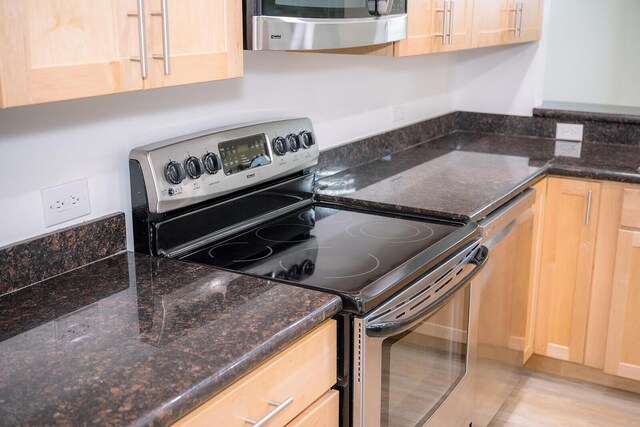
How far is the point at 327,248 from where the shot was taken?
1.84 m

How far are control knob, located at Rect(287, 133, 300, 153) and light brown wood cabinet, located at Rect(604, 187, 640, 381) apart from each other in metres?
1.28

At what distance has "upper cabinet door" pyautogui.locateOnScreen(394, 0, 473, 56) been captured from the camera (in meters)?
2.20

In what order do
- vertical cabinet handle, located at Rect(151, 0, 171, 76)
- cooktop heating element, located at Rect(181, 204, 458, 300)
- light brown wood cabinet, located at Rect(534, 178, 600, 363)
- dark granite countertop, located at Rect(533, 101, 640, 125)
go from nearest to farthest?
vertical cabinet handle, located at Rect(151, 0, 171, 76), cooktop heating element, located at Rect(181, 204, 458, 300), light brown wood cabinet, located at Rect(534, 178, 600, 363), dark granite countertop, located at Rect(533, 101, 640, 125)

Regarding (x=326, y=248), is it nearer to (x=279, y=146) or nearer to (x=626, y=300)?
(x=279, y=146)

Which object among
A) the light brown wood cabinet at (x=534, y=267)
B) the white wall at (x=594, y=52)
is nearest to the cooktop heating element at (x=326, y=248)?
the light brown wood cabinet at (x=534, y=267)

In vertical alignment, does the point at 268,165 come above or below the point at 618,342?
above

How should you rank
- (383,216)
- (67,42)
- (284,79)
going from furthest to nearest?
(284,79), (383,216), (67,42)

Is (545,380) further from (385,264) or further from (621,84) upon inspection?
(621,84)

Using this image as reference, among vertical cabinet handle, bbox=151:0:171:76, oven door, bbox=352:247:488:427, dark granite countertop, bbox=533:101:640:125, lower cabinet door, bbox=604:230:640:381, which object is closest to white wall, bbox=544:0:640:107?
dark granite countertop, bbox=533:101:640:125

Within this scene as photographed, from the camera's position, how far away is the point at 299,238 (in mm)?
1940

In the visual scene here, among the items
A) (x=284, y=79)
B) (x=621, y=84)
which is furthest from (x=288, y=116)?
(x=621, y=84)

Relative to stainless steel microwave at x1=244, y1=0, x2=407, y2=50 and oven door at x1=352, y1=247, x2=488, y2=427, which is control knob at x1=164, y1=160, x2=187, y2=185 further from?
oven door at x1=352, y1=247, x2=488, y2=427

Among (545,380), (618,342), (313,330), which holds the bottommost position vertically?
(545,380)

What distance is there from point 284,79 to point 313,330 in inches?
42.6
